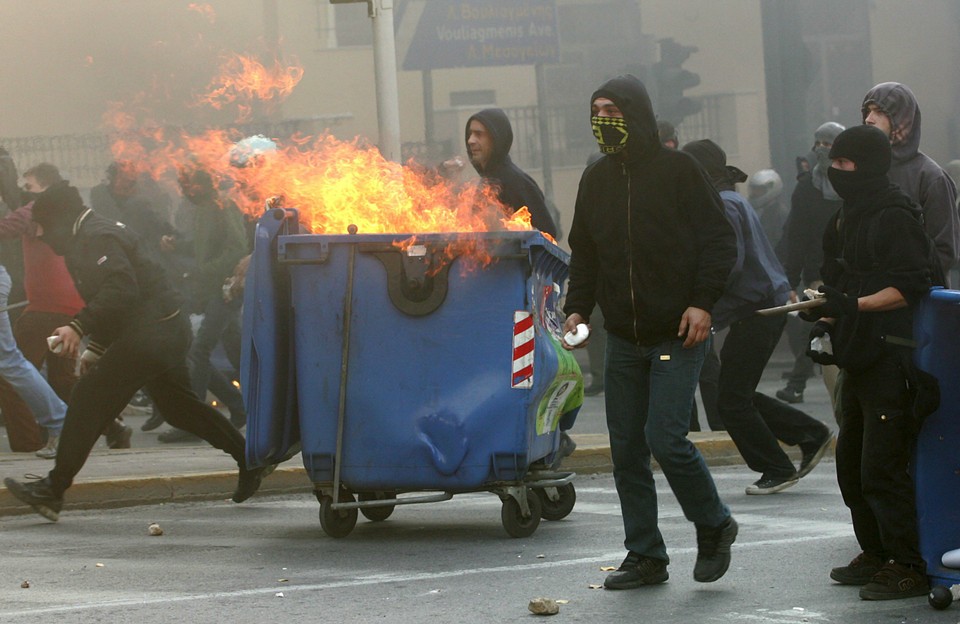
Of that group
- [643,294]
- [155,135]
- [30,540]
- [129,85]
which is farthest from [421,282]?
[129,85]

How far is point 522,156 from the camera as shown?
66.8 ft

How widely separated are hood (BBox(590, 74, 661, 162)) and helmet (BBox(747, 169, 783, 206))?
32.9 ft

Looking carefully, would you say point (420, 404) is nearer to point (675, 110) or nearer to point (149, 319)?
point (149, 319)

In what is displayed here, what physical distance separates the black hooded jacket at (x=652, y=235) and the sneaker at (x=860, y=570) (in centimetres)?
103

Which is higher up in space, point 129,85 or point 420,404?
point 129,85

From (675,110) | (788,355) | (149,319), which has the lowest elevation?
(788,355)

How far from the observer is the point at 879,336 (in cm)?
602

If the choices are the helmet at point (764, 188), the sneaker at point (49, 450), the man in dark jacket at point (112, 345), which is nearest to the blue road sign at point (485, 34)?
the helmet at point (764, 188)

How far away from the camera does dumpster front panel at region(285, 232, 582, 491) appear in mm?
7566

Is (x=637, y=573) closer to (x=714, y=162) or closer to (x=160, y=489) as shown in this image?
(x=714, y=162)

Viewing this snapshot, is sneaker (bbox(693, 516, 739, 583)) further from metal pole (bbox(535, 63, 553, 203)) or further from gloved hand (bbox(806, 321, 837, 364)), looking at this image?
metal pole (bbox(535, 63, 553, 203))

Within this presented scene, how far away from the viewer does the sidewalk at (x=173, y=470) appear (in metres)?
9.27

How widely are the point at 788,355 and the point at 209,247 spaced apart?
8.16 metres

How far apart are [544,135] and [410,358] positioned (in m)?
12.6
